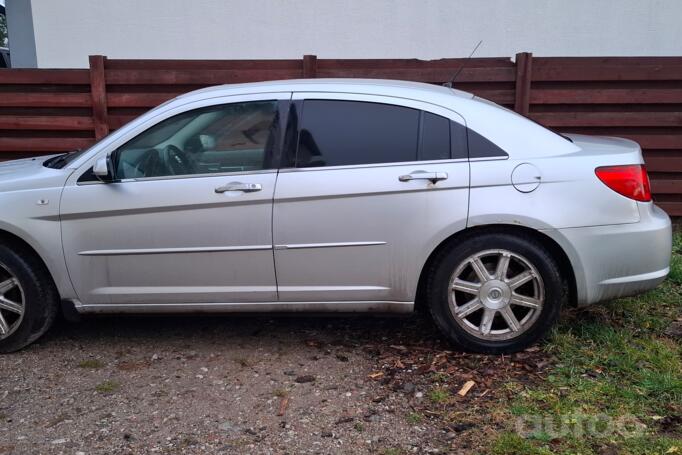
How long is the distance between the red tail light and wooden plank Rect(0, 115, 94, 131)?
4942 millimetres

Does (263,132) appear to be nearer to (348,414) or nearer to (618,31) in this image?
(348,414)

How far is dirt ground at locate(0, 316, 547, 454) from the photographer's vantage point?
3.12 m

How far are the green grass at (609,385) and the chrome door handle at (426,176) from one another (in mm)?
1232

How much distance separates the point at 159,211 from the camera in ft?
12.6

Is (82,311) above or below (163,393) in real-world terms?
above

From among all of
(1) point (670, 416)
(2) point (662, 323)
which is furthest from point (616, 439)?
(2) point (662, 323)

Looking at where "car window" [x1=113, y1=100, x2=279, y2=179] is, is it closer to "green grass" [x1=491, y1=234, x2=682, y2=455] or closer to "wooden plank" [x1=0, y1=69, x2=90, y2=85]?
"green grass" [x1=491, y1=234, x2=682, y2=455]

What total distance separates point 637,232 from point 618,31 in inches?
222

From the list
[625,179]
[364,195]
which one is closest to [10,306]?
[364,195]

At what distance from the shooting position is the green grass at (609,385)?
9.83ft

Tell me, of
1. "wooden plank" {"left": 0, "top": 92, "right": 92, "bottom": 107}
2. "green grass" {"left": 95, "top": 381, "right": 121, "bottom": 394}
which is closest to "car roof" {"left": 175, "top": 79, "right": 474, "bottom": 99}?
"green grass" {"left": 95, "top": 381, "right": 121, "bottom": 394}

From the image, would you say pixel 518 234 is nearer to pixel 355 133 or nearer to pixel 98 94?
pixel 355 133

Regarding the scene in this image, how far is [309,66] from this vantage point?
624cm

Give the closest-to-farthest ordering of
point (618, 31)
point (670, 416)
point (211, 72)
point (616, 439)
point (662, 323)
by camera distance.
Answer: point (616, 439), point (670, 416), point (662, 323), point (211, 72), point (618, 31)
